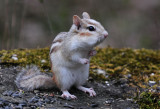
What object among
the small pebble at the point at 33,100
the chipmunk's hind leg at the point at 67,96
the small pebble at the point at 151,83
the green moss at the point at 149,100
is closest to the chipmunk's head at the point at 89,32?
the chipmunk's hind leg at the point at 67,96

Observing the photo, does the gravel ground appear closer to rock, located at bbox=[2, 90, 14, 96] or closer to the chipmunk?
rock, located at bbox=[2, 90, 14, 96]

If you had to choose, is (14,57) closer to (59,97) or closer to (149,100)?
(59,97)

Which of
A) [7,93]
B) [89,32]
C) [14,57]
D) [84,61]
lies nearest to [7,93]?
[7,93]

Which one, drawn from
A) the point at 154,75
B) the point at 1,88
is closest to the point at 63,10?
the point at 154,75

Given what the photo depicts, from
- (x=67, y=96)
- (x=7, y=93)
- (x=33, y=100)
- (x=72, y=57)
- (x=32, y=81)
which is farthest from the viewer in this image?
(x=32, y=81)

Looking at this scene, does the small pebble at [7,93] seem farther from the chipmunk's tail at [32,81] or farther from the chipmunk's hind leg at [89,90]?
the chipmunk's hind leg at [89,90]
